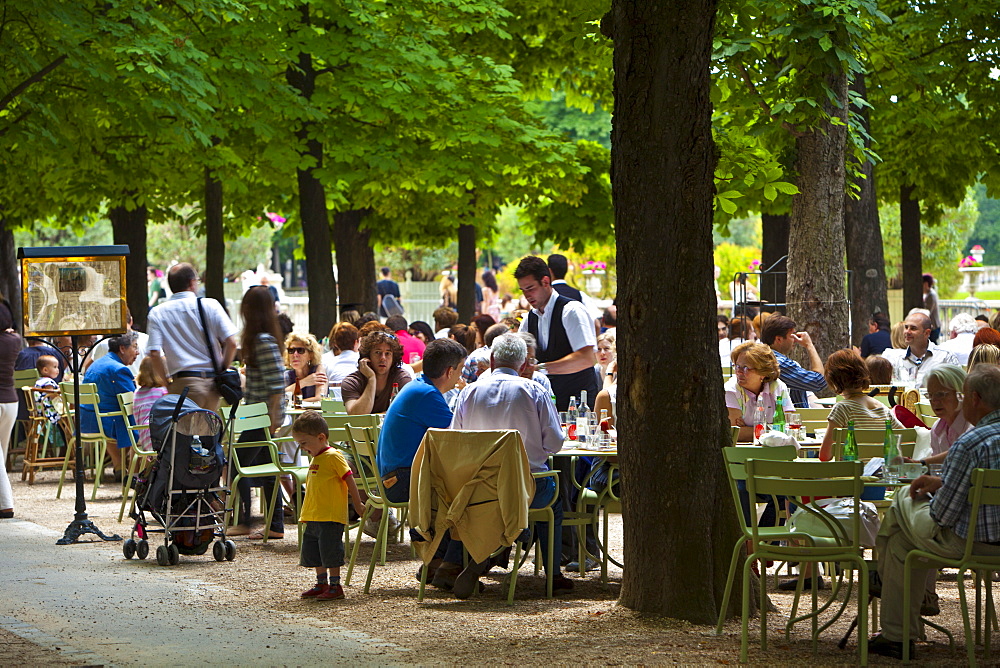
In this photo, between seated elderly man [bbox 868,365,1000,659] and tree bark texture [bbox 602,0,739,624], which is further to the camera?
tree bark texture [bbox 602,0,739,624]

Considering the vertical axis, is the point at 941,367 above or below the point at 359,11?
below

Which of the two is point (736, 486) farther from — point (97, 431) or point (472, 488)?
point (97, 431)

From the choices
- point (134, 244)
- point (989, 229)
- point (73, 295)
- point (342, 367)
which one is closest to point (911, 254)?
point (134, 244)

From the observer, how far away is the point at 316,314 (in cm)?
2017

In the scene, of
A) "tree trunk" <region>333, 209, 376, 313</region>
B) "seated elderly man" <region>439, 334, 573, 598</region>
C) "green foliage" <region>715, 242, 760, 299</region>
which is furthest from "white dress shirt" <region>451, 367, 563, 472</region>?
"green foliage" <region>715, 242, 760, 299</region>

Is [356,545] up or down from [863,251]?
down

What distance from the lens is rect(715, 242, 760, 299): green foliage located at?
46.0m

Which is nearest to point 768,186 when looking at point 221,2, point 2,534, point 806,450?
point 806,450

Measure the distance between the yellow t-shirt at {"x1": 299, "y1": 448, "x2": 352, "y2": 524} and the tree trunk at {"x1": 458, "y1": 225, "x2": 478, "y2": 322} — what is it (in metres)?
15.9

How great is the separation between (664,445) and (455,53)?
45.5ft

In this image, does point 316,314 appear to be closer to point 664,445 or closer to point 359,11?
point 359,11

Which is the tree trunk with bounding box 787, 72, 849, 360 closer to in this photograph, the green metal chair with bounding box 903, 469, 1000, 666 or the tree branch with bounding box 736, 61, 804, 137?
the tree branch with bounding box 736, 61, 804, 137

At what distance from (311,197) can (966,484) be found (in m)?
13.9

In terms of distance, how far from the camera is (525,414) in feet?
29.1
